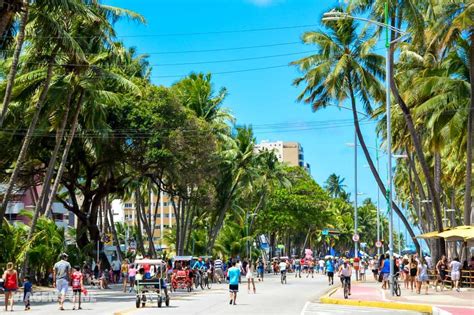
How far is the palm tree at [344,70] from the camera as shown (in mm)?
46062

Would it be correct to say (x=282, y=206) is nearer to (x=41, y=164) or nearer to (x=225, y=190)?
(x=225, y=190)

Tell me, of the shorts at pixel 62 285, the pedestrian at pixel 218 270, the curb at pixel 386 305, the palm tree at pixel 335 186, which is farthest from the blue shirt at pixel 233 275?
the palm tree at pixel 335 186

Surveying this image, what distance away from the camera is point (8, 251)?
38.2 metres

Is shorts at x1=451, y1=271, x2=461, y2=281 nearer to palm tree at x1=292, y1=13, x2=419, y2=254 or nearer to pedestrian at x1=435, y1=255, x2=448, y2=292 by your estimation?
pedestrian at x1=435, y1=255, x2=448, y2=292

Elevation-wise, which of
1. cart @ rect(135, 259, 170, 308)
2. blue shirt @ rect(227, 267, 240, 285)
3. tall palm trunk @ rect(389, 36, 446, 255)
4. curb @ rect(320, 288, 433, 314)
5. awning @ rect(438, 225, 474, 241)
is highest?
tall palm trunk @ rect(389, 36, 446, 255)

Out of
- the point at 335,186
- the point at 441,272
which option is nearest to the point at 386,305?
the point at 441,272

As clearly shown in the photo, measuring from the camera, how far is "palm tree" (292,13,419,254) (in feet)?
151

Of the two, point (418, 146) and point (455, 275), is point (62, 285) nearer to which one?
point (455, 275)

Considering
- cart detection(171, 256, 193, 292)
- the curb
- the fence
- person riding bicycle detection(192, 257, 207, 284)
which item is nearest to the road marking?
the curb

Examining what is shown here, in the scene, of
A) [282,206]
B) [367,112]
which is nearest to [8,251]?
[367,112]

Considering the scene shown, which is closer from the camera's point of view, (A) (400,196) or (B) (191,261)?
(B) (191,261)

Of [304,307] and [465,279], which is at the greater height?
[465,279]

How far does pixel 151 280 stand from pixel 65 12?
11781mm

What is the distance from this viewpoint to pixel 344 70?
46000 millimetres
